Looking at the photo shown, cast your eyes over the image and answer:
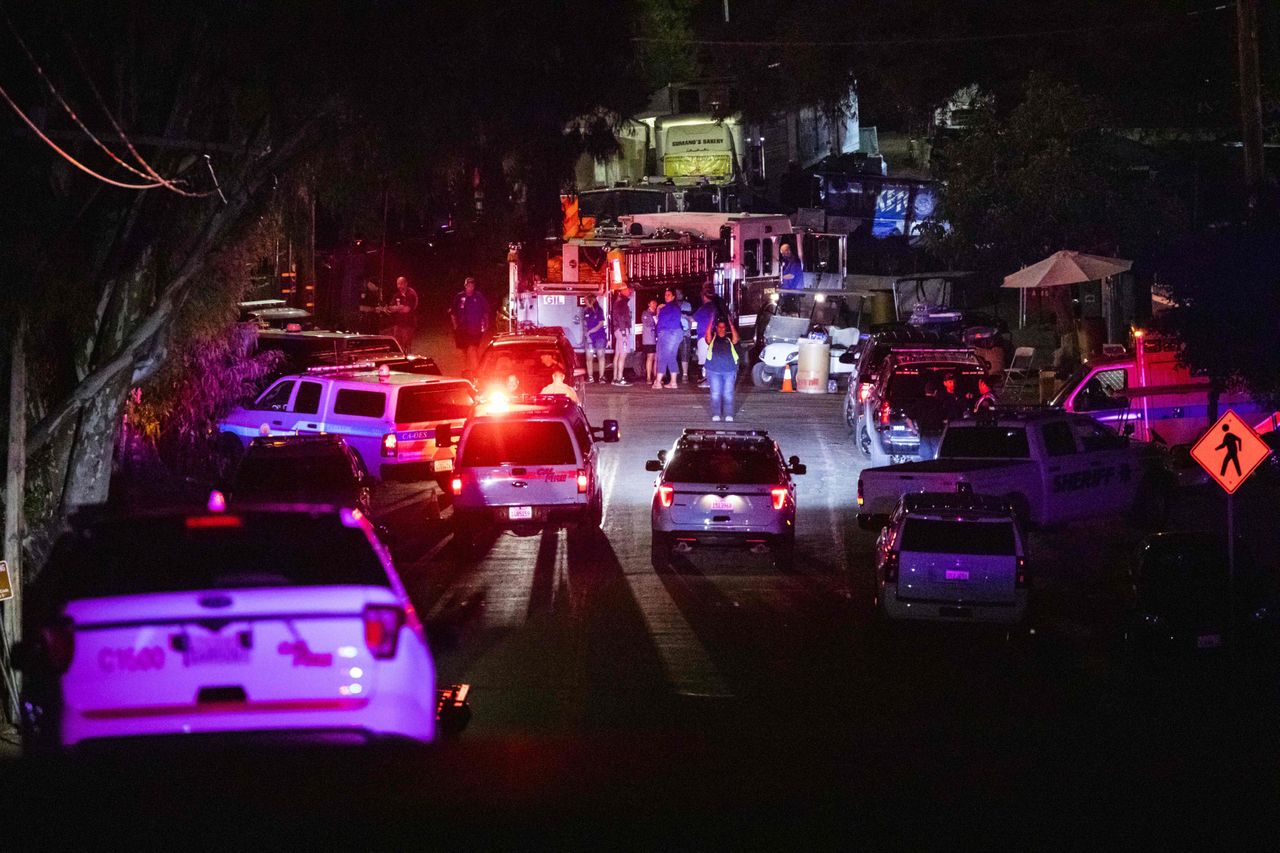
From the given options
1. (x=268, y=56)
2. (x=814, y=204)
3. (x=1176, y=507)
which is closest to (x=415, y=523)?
(x=268, y=56)

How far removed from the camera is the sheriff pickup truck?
71.2 ft

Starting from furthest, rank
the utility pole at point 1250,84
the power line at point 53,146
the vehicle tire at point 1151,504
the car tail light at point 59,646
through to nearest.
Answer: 1. the utility pole at point 1250,84
2. the vehicle tire at point 1151,504
3. the power line at point 53,146
4. the car tail light at point 59,646

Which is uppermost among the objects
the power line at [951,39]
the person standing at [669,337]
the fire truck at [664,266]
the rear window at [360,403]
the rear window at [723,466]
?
the power line at [951,39]

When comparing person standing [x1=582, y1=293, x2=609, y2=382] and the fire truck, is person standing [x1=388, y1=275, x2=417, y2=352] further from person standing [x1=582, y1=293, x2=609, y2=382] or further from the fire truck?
person standing [x1=582, y1=293, x2=609, y2=382]

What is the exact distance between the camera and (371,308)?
3878 centimetres

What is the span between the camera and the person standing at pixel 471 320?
111 feet

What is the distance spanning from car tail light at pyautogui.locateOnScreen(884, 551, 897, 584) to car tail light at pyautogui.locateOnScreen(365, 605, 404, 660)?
10.4 m

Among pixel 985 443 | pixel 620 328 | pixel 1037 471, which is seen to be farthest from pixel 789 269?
pixel 1037 471

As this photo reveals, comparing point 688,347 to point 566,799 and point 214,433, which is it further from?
point 566,799

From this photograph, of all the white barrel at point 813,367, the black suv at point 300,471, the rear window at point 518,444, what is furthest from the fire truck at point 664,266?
the black suv at point 300,471

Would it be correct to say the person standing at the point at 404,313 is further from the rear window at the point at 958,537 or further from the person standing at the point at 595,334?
the rear window at the point at 958,537

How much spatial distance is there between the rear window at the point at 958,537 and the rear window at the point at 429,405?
9416 mm

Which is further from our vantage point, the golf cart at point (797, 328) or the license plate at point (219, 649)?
the golf cart at point (797, 328)

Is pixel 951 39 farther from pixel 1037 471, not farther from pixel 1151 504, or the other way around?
pixel 1037 471
